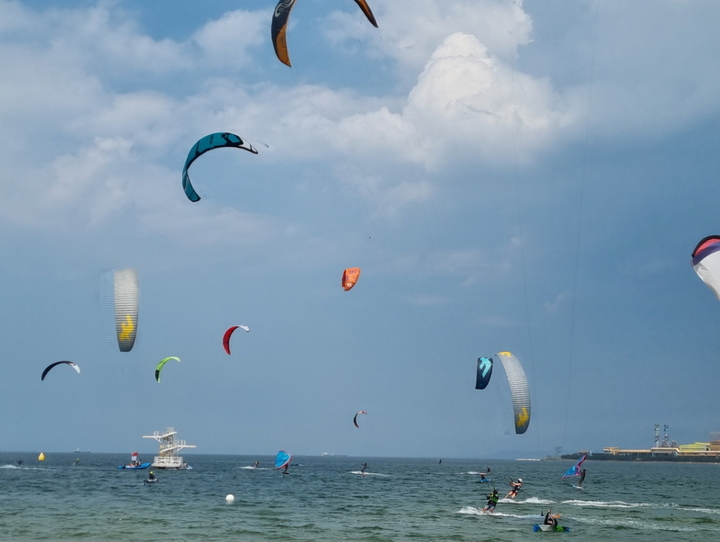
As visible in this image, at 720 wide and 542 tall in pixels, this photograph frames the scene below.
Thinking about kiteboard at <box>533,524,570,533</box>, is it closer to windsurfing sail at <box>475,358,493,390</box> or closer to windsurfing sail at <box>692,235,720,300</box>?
windsurfing sail at <box>475,358,493,390</box>

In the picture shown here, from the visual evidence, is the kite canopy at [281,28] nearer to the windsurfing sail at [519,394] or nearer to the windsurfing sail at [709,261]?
the windsurfing sail at [709,261]

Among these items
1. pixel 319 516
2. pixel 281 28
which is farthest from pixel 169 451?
pixel 281 28

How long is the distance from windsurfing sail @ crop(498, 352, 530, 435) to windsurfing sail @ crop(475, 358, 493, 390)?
1.11m

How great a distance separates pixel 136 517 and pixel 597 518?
17.1m

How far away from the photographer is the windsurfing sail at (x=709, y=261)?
1261cm

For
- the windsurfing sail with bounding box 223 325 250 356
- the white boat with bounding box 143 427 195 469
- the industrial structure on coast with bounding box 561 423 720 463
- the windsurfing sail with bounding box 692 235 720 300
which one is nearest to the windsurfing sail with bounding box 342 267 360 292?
the windsurfing sail with bounding box 223 325 250 356

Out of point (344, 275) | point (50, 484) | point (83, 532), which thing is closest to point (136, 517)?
point (83, 532)

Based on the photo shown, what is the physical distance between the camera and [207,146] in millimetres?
25594

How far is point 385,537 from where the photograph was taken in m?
23.5

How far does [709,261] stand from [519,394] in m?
18.0

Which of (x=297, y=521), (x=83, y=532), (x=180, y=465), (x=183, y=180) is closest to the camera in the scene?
(x=83, y=532)

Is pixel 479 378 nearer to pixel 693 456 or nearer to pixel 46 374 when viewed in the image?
pixel 46 374

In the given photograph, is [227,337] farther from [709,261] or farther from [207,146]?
[709,261]

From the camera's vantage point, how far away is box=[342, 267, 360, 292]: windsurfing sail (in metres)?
31.1
